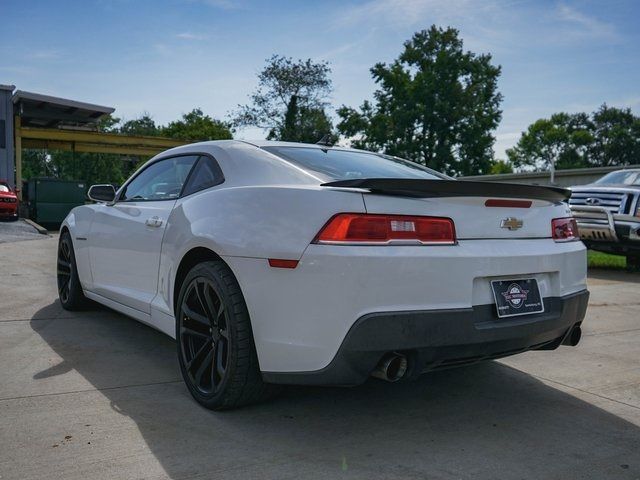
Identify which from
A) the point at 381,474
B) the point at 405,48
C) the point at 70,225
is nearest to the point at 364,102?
the point at 405,48

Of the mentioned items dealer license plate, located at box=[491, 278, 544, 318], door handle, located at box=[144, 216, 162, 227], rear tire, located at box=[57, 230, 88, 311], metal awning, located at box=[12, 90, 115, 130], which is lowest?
rear tire, located at box=[57, 230, 88, 311]

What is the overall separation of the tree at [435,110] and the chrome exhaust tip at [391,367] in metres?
42.4

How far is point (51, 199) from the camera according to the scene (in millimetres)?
20703

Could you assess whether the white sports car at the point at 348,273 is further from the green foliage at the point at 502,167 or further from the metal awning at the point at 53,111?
the green foliage at the point at 502,167

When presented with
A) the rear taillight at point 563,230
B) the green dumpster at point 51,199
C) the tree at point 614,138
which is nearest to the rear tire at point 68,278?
the rear taillight at point 563,230

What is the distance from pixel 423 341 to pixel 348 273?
1.42 feet

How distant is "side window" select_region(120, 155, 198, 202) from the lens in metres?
3.85

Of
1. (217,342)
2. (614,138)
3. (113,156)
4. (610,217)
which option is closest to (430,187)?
(217,342)

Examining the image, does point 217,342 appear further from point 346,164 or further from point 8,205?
point 8,205

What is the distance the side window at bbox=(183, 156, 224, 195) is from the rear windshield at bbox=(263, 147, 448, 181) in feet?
1.05

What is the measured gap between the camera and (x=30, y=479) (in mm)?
2314

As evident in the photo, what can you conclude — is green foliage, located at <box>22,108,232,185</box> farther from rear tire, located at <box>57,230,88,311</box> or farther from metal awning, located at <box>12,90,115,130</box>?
rear tire, located at <box>57,230,88,311</box>

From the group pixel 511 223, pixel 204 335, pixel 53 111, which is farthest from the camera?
pixel 53 111

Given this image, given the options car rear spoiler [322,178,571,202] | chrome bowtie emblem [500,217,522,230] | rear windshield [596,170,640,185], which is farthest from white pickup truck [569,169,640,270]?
car rear spoiler [322,178,571,202]
